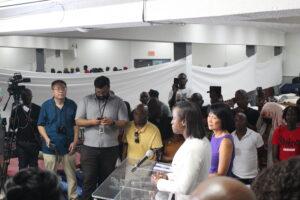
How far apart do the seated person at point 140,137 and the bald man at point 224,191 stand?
280cm

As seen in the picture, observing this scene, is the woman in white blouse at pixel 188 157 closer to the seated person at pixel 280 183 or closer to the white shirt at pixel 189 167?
the white shirt at pixel 189 167

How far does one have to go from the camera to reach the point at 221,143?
3164 millimetres

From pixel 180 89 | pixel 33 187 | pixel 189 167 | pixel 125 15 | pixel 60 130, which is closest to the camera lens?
pixel 33 187

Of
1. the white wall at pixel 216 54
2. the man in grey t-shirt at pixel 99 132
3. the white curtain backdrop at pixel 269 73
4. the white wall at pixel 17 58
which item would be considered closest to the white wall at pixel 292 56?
the white curtain backdrop at pixel 269 73

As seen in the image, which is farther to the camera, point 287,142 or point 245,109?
point 245,109

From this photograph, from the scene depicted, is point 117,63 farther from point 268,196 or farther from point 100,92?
point 268,196

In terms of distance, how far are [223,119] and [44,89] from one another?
3.52m

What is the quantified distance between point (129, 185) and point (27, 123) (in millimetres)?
2234

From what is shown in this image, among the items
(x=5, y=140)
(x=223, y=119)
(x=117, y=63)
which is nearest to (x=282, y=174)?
(x=223, y=119)

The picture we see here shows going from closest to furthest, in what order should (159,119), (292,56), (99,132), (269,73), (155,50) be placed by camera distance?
(99,132)
(159,119)
(269,73)
(292,56)
(155,50)

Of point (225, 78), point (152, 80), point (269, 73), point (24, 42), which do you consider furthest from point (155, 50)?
point (152, 80)

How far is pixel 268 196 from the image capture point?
3.56ft

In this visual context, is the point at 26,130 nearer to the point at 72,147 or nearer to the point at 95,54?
the point at 72,147

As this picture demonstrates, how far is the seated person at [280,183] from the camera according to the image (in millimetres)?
1060
